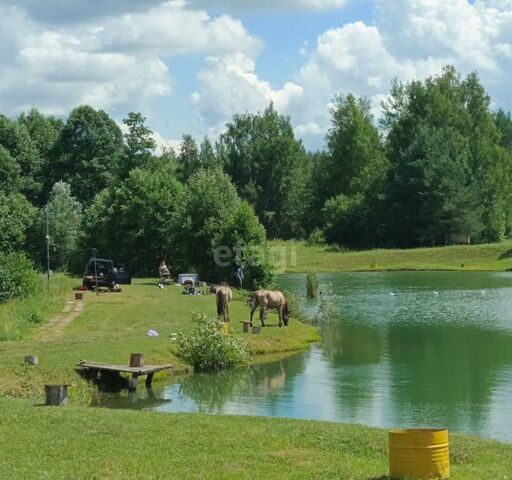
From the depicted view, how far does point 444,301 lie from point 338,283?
53.1 feet

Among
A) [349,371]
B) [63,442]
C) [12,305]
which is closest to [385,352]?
[349,371]

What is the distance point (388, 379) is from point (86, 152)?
72.6 meters

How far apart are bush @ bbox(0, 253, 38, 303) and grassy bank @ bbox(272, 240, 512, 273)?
42146mm

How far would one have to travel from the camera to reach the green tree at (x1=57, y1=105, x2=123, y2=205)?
95.1 meters

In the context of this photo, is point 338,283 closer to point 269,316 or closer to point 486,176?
point 269,316

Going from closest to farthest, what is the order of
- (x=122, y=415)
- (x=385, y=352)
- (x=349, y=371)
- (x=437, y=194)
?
1. (x=122, y=415)
2. (x=349, y=371)
3. (x=385, y=352)
4. (x=437, y=194)

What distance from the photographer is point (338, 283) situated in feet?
219

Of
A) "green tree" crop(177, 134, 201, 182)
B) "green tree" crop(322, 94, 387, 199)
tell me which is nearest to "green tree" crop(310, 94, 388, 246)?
"green tree" crop(322, 94, 387, 199)

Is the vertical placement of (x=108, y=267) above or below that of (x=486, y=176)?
below

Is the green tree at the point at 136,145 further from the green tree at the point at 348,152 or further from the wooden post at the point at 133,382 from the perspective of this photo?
the wooden post at the point at 133,382

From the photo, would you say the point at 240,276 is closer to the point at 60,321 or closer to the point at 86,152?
the point at 60,321

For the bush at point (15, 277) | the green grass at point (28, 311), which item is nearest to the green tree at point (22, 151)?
the green grass at point (28, 311)

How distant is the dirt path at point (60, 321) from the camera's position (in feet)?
104

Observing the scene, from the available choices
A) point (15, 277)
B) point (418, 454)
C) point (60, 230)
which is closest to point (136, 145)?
point (60, 230)
